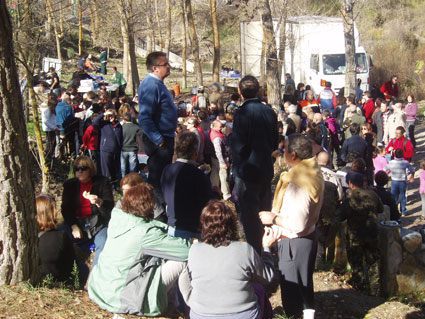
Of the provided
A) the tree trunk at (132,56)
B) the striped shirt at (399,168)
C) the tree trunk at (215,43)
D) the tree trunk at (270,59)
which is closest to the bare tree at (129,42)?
the tree trunk at (132,56)

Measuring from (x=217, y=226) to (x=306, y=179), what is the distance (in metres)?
0.95

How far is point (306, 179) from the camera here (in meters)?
4.39

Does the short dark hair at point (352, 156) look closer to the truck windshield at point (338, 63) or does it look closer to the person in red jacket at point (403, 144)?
the person in red jacket at point (403, 144)

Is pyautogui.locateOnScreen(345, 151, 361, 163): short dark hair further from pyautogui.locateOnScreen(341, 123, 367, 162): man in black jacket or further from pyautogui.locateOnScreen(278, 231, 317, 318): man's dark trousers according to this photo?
pyautogui.locateOnScreen(278, 231, 317, 318): man's dark trousers

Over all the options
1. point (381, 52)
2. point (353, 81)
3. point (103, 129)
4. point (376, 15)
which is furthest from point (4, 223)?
point (376, 15)

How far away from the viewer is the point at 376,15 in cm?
3881

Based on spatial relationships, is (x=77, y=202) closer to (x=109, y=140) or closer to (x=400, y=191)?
(x=109, y=140)

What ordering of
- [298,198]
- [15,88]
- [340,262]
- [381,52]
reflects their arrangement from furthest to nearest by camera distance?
[381,52] < [340,262] < [15,88] < [298,198]

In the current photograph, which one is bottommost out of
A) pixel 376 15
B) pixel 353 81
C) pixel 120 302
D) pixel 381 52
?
pixel 120 302

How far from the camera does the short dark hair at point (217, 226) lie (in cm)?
394

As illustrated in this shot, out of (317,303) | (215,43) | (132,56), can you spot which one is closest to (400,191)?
(317,303)

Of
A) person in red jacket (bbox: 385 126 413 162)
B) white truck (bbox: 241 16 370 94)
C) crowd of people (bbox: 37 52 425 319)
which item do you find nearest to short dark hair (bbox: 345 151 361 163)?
crowd of people (bbox: 37 52 425 319)

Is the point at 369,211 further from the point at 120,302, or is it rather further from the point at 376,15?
the point at 376,15

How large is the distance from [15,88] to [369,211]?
4470 mm
